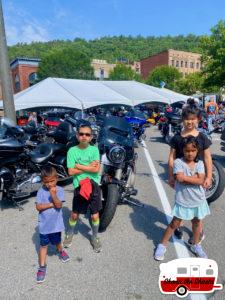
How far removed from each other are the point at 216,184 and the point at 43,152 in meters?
3.04

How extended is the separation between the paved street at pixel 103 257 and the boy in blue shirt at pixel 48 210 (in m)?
0.23

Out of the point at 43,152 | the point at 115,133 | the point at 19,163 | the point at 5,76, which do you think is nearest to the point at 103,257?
the point at 115,133

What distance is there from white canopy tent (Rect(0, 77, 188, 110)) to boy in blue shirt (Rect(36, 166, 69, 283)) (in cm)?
962

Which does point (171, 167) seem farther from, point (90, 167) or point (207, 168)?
point (90, 167)

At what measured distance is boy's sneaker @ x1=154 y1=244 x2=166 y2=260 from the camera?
3169 mm

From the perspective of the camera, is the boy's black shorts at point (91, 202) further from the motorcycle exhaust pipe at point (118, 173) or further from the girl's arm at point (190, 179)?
the girl's arm at point (190, 179)

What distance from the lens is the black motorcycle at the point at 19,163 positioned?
464 cm

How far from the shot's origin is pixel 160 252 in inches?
126

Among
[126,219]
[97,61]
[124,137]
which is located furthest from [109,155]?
[97,61]

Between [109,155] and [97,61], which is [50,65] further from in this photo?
[109,155]

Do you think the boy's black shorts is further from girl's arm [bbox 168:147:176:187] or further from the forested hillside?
the forested hillside

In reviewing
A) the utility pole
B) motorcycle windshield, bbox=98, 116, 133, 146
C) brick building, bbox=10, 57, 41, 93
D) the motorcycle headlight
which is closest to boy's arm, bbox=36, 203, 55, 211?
the motorcycle headlight

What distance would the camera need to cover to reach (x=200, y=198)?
9.97ft

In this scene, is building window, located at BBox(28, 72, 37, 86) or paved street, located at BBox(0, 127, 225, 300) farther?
building window, located at BBox(28, 72, 37, 86)
